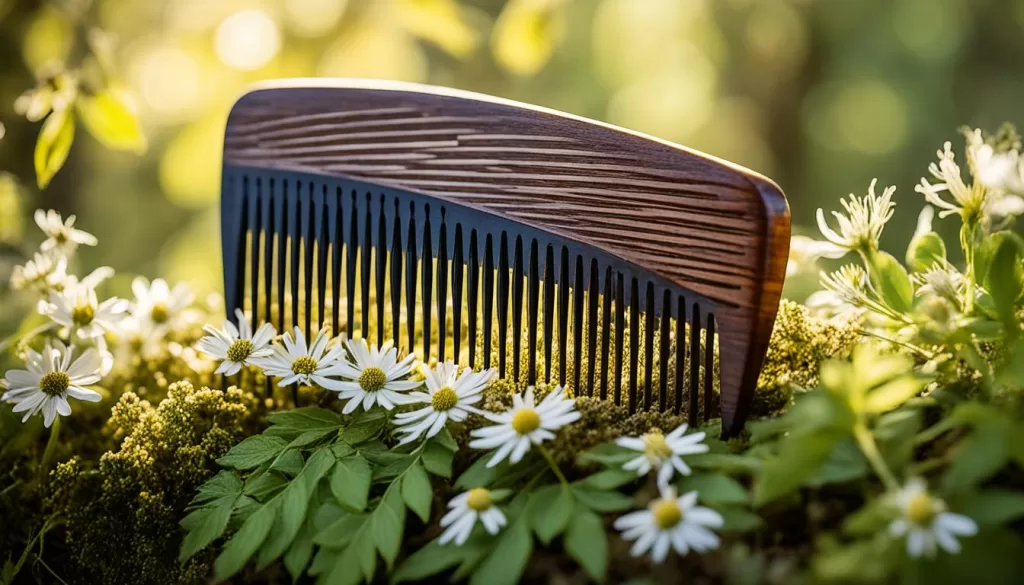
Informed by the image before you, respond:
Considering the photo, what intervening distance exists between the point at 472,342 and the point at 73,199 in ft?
8.96

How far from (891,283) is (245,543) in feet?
2.64

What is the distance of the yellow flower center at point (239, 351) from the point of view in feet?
3.39

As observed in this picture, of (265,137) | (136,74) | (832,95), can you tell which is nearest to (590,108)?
(832,95)

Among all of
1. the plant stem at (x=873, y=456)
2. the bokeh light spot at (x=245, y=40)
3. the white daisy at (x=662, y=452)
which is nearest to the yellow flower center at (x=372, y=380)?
the white daisy at (x=662, y=452)

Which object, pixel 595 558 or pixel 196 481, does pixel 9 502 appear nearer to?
pixel 196 481

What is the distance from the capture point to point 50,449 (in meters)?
1.03

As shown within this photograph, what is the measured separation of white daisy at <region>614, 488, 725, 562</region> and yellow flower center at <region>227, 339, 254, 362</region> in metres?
0.56

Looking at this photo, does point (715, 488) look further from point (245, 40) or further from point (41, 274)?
point (245, 40)

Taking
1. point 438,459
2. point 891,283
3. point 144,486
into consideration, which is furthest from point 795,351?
point 144,486

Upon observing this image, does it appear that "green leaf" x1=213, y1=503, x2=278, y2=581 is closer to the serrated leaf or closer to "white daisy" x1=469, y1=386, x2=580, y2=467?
the serrated leaf

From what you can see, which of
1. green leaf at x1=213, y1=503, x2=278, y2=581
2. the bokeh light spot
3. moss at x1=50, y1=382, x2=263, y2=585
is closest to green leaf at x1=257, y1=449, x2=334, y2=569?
green leaf at x1=213, y1=503, x2=278, y2=581

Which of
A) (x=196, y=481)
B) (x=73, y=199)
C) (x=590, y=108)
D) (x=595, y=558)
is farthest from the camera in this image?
(x=590, y=108)

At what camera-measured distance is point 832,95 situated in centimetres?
431

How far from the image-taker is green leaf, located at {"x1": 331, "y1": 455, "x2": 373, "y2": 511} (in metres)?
0.83
